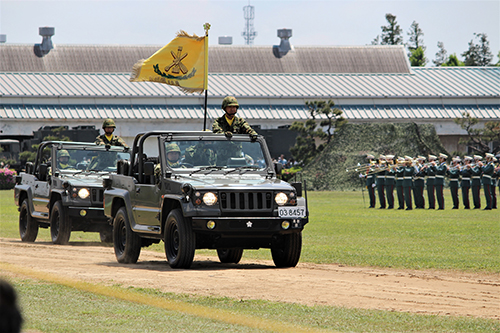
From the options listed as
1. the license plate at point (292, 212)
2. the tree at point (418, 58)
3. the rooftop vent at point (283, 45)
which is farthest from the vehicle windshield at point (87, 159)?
the tree at point (418, 58)

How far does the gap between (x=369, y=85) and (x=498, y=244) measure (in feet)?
198

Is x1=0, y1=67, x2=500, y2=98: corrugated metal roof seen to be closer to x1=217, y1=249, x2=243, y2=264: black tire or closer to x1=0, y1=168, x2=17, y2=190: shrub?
x1=0, y1=168, x2=17, y2=190: shrub

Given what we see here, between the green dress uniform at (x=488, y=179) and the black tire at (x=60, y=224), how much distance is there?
1840cm

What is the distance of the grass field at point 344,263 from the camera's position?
6.78 metres

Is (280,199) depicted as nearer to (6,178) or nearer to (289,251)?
(289,251)

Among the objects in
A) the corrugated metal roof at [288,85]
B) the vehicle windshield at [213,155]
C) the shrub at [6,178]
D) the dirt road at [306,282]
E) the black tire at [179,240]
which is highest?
the corrugated metal roof at [288,85]

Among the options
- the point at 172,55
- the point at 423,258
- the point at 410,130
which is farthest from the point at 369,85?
the point at 423,258

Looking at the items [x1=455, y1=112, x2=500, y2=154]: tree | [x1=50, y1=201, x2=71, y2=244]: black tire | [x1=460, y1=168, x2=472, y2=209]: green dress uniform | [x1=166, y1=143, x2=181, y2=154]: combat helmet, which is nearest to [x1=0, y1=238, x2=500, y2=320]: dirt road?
[x1=166, y1=143, x2=181, y2=154]: combat helmet

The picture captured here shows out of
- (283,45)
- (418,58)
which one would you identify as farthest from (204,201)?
(418,58)

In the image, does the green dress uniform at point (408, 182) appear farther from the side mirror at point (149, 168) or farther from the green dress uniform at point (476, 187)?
the side mirror at point (149, 168)

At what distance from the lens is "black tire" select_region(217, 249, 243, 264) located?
12.8 m

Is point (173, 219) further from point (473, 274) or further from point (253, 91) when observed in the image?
point (253, 91)

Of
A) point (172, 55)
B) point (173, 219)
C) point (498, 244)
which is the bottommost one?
point (498, 244)

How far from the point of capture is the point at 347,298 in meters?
8.37
